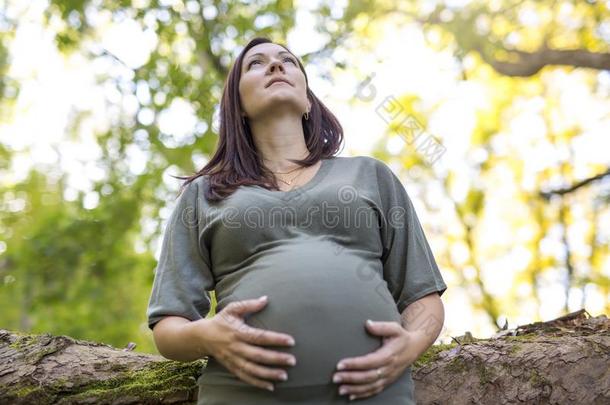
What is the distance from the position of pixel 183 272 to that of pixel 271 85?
0.87m

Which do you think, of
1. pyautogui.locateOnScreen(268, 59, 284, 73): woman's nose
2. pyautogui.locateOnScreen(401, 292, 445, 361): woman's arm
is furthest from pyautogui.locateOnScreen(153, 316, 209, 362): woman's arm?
pyautogui.locateOnScreen(268, 59, 284, 73): woman's nose

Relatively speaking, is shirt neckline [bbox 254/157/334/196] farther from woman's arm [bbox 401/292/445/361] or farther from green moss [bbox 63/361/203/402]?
green moss [bbox 63/361/203/402]

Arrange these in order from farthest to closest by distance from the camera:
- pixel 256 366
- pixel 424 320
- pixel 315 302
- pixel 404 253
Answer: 1. pixel 404 253
2. pixel 424 320
3. pixel 315 302
4. pixel 256 366

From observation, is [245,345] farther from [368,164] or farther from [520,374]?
[520,374]

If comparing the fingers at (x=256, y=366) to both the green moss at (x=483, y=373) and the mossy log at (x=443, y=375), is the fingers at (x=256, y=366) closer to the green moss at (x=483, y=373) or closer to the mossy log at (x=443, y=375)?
the mossy log at (x=443, y=375)

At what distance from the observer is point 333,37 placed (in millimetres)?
7184

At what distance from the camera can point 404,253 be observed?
2146 millimetres

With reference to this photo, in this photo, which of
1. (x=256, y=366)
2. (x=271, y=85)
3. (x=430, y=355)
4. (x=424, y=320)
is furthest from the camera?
(x=271, y=85)

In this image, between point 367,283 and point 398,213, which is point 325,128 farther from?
point 367,283

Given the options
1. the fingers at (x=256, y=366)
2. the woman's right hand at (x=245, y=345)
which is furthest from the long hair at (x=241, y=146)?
the fingers at (x=256, y=366)

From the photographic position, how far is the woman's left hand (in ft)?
5.55

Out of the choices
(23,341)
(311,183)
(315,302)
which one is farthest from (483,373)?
(23,341)

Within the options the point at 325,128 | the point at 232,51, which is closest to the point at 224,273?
the point at 325,128

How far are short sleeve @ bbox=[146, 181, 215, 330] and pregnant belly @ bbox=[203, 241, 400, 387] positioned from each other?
0.10 metres
